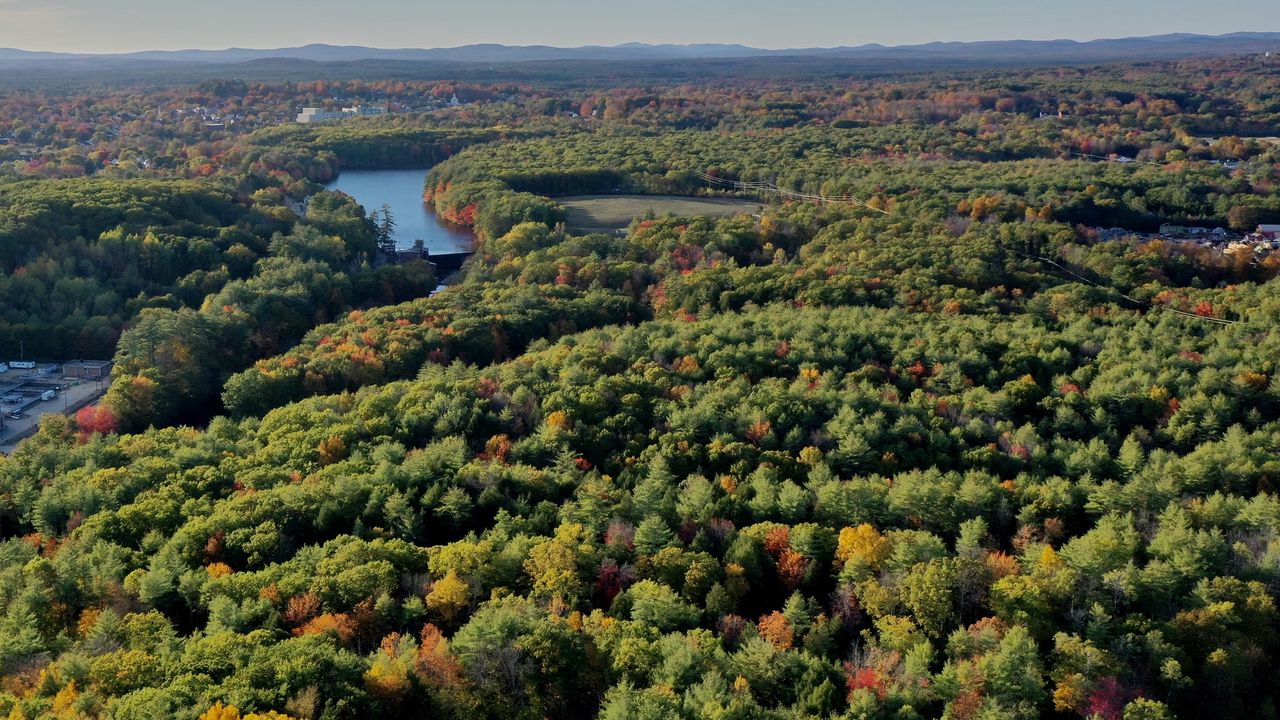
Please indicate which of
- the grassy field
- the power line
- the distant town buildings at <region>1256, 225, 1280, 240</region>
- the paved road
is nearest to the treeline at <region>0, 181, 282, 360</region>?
the paved road

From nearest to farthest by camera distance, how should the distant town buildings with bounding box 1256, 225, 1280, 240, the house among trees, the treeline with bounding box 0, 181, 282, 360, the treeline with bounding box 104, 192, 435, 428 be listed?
1. the treeline with bounding box 104, 192, 435, 428
2. the house among trees
3. the treeline with bounding box 0, 181, 282, 360
4. the distant town buildings with bounding box 1256, 225, 1280, 240

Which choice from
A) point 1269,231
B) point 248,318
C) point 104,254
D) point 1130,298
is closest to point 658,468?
point 248,318

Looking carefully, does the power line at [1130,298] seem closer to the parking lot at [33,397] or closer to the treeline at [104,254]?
the treeline at [104,254]

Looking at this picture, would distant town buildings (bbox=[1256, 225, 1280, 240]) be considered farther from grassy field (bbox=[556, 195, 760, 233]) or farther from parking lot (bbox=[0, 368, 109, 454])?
parking lot (bbox=[0, 368, 109, 454])

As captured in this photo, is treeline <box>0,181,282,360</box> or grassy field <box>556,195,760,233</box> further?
grassy field <box>556,195,760,233</box>

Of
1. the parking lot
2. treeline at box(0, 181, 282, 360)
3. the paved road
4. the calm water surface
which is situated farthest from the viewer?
the calm water surface

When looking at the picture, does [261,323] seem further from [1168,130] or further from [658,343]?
[1168,130]

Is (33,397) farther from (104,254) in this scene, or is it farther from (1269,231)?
(1269,231)
